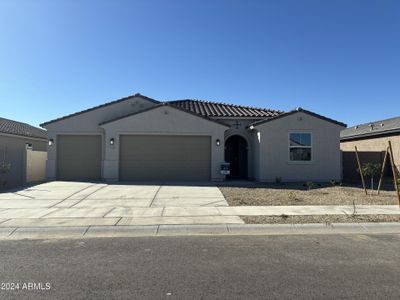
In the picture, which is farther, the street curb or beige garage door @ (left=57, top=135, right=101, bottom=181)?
beige garage door @ (left=57, top=135, right=101, bottom=181)

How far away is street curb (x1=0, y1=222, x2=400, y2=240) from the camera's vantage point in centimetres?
782

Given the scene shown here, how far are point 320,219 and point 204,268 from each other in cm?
471

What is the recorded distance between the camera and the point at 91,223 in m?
8.67

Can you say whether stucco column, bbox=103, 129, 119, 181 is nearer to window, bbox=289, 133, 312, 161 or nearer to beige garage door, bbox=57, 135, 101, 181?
beige garage door, bbox=57, 135, 101, 181

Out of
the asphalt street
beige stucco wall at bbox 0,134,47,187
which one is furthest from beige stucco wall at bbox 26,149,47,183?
the asphalt street

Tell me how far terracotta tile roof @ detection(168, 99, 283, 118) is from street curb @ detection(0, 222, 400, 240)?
12.2m

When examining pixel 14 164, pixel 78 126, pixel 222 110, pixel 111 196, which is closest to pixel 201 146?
pixel 222 110

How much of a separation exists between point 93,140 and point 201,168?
6343mm

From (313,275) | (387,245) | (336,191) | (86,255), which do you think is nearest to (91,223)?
(86,255)

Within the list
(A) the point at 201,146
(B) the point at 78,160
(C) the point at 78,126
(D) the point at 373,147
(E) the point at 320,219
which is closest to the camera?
(E) the point at 320,219

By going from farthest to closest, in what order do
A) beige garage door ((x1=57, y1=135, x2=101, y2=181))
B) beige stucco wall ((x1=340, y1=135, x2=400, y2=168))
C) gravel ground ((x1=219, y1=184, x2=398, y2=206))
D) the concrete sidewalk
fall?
beige stucco wall ((x1=340, y1=135, x2=400, y2=168)) < beige garage door ((x1=57, y1=135, x2=101, y2=181)) < gravel ground ((x1=219, y1=184, x2=398, y2=206)) < the concrete sidewalk

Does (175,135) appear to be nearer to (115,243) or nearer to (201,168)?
(201,168)

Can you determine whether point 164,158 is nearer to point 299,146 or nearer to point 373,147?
point 299,146

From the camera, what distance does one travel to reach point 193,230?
8.16 meters
